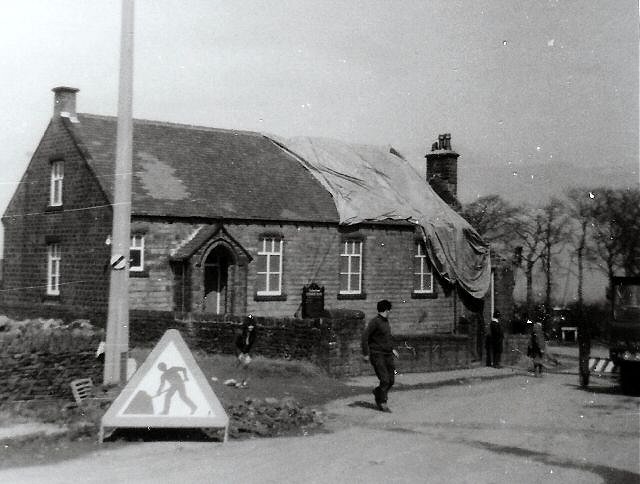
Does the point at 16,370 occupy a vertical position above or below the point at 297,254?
below

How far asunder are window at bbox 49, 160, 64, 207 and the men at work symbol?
18947 mm

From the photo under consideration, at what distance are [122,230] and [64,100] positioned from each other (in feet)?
56.2

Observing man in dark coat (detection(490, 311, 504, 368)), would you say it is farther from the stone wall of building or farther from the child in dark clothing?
the child in dark clothing

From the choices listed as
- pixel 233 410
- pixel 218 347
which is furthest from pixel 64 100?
pixel 233 410

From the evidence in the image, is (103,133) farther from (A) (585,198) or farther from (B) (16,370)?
(A) (585,198)

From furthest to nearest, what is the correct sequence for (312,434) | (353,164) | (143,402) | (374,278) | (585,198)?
(585,198), (353,164), (374,278), (312,434), (143,402)

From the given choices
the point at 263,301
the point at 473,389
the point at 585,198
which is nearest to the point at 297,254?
the point at 263,301

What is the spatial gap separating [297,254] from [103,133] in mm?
7912

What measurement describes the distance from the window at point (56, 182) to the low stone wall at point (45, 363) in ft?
50.4

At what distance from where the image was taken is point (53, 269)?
89.2 feet

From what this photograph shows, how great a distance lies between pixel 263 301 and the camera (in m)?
27.1

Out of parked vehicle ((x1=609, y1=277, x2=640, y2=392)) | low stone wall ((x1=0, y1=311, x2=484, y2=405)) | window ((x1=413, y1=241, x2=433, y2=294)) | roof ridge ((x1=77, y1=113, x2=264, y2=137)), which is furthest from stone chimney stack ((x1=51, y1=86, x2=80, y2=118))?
parked vehicle ((x1=609, y1=277, x2=640, y2=392))

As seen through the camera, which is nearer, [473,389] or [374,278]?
[473,389]

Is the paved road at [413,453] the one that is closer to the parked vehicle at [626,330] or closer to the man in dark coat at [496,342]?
the parked vehicle at [626,330]
